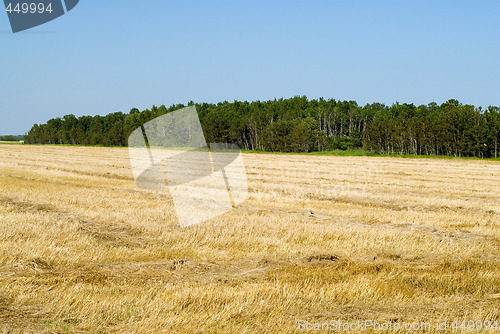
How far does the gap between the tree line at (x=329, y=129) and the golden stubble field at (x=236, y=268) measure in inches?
1081

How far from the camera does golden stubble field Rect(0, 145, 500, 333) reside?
494 cm

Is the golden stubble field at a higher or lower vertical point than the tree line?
lower

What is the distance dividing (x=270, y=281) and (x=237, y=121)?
97160mm

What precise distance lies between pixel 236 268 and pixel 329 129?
10675 cm

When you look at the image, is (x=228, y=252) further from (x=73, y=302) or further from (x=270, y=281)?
(x=73, y=302)

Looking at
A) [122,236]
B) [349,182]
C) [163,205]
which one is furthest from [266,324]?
[349,182]

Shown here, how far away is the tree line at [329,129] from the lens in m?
69.2

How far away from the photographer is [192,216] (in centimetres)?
1107

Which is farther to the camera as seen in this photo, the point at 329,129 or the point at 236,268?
the point at 329,129

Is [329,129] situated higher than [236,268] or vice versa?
[329,129]

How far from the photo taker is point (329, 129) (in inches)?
4373

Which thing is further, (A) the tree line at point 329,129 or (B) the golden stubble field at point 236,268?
(A) the tree line at point 329,129

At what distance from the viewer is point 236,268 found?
6.82 metres

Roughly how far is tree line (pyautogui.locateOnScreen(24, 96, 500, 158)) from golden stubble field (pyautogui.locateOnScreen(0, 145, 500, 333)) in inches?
1081
